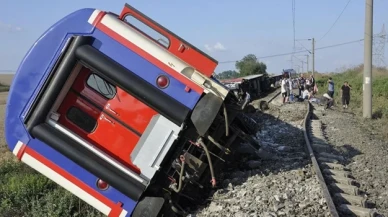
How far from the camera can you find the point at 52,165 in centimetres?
540

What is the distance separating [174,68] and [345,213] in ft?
8.69

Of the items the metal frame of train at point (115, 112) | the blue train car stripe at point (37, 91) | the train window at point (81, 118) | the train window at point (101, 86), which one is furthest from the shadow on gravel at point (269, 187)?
the train window at point (101, 86)

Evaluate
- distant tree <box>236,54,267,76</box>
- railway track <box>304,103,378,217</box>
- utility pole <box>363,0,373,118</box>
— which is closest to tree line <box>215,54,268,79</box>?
distant tree <box>236,54,267,76</box>

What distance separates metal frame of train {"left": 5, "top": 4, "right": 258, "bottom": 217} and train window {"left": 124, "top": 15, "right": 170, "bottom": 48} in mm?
48

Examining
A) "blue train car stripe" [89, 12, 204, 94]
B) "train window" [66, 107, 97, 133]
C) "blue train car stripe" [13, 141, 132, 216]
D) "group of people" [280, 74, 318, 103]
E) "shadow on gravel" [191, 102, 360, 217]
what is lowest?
"blue train car stripe" [13, 141, 132, 216]

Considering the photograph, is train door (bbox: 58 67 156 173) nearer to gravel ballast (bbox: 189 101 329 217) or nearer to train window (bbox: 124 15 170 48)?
train window (bbox: 124 15 170 48)

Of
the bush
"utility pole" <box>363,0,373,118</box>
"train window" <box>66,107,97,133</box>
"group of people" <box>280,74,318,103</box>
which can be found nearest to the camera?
"train window" <box>66,107,97,133</box>

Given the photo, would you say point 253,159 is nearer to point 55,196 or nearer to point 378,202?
point 378,202

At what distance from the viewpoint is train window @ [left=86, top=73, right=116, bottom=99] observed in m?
5.70

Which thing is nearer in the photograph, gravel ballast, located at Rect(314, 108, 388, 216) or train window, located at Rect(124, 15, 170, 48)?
train window, located at Rect(124, 15, 170, 48)

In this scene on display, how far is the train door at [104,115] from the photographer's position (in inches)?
219

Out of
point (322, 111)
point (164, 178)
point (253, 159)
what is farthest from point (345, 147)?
point (322, 111)

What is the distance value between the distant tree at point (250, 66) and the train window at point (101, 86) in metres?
76.0

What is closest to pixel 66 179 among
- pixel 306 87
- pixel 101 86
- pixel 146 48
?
pixel 101 86
